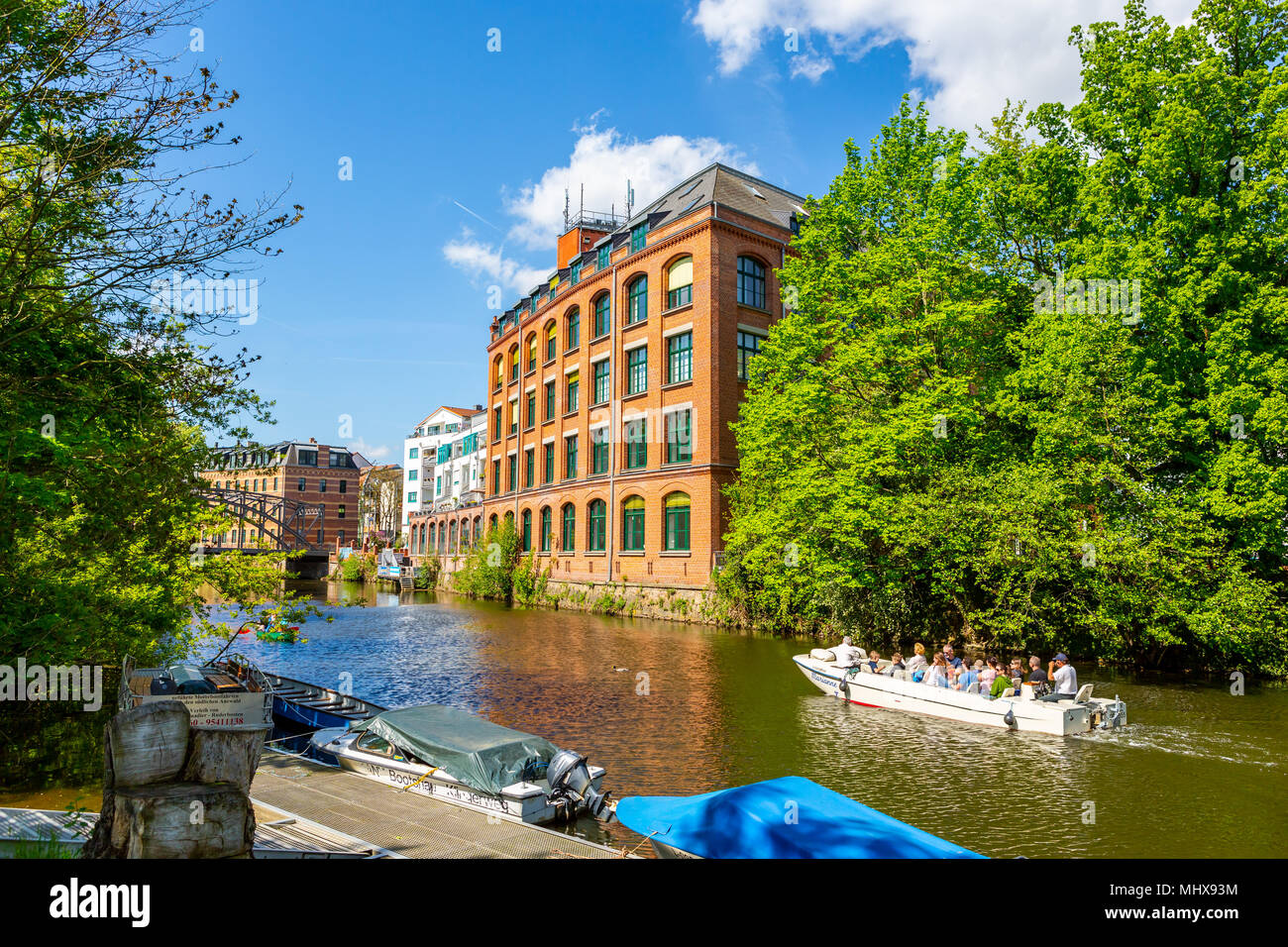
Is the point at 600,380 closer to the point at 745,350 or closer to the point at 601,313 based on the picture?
the point at 601,313

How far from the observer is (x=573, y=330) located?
163ft

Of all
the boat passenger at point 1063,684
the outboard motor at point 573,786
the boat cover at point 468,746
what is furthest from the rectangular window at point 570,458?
the outboard motor at point 573,786

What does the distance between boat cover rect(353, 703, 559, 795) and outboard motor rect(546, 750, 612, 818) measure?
0.36 metres

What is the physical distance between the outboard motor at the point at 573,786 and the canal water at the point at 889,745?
12.7 inches

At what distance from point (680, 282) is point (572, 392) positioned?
41.0ft

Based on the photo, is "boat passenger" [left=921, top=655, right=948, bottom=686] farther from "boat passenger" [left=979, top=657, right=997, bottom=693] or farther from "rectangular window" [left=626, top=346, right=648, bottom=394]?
"rectangular window" [left=626, top=346, right=648, bottom=394]

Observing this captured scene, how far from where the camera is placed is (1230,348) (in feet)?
68.1

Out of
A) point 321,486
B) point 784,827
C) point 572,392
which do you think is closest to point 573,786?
point 784,827

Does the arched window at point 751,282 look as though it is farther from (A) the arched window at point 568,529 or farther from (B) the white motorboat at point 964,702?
(B) the white motorboat at point 964,702

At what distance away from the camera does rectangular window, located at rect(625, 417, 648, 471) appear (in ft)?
136

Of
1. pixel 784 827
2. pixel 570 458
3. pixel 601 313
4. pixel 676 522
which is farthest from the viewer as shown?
pixel 570 458

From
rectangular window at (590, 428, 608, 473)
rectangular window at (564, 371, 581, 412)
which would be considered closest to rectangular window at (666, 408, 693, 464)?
rectangular window at (590, 428, 608, 473)

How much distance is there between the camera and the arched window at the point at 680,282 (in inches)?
1555
